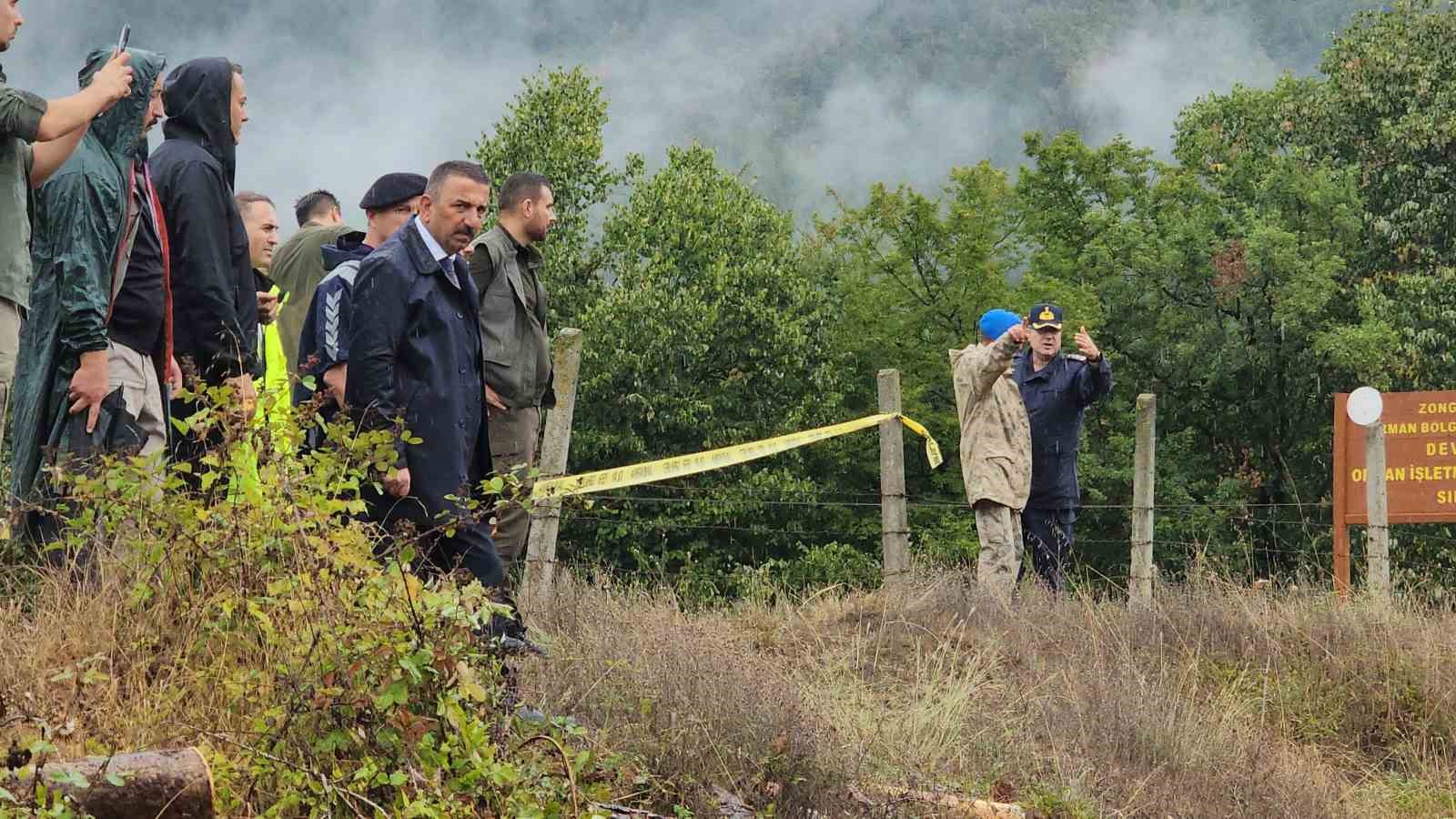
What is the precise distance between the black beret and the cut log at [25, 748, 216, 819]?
348 cm

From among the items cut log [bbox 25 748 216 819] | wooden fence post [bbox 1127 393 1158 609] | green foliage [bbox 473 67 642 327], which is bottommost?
cut log [bbox 25 748 216 819]

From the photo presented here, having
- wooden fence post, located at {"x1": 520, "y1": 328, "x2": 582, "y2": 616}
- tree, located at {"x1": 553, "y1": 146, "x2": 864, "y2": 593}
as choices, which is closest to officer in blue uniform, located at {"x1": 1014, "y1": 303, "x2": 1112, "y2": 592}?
wooden fence post, located at {"x1": 520, "y1": 328, "x2": 582, "y2": 616}

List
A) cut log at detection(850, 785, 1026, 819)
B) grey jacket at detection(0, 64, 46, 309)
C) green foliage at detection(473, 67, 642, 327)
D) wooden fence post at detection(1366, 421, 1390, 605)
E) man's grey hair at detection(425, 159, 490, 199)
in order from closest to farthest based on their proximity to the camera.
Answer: grey jacket at detection(0, 64, 46, 309) → cut log at detection(850, 785, 1026, 819) → man's grey hair at detection(425, 159, 490, 199) → wooden fence post at detection(1366, 421, 1390, 605) → green foliage at detection(473, 67, 642, 327)

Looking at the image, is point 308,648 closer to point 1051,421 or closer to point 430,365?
point 430,365

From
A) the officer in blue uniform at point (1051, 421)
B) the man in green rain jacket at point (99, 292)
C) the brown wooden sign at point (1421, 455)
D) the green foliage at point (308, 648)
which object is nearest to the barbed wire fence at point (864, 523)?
the brown wooden sign at point (1421, 455)

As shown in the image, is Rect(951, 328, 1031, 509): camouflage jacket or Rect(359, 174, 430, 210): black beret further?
Rect(951, 328, 1031, 509): camouflage jacket

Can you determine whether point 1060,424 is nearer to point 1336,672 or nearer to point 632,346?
point 1336,672

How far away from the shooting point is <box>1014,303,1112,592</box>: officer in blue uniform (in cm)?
1009

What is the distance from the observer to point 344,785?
3779mm

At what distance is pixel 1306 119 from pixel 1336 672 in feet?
114

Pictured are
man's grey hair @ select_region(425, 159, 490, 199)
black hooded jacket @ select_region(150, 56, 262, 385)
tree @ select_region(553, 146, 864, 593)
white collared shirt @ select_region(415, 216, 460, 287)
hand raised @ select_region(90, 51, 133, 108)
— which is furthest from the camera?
tree @ select_region(553, 146, 864, 593)

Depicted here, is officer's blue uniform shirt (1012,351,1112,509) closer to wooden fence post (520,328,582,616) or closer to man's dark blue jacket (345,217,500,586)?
wooden fence post (520,328,582,616)

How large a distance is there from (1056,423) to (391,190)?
4.58 m

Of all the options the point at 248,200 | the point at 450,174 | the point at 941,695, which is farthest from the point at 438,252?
the point at 941,695
